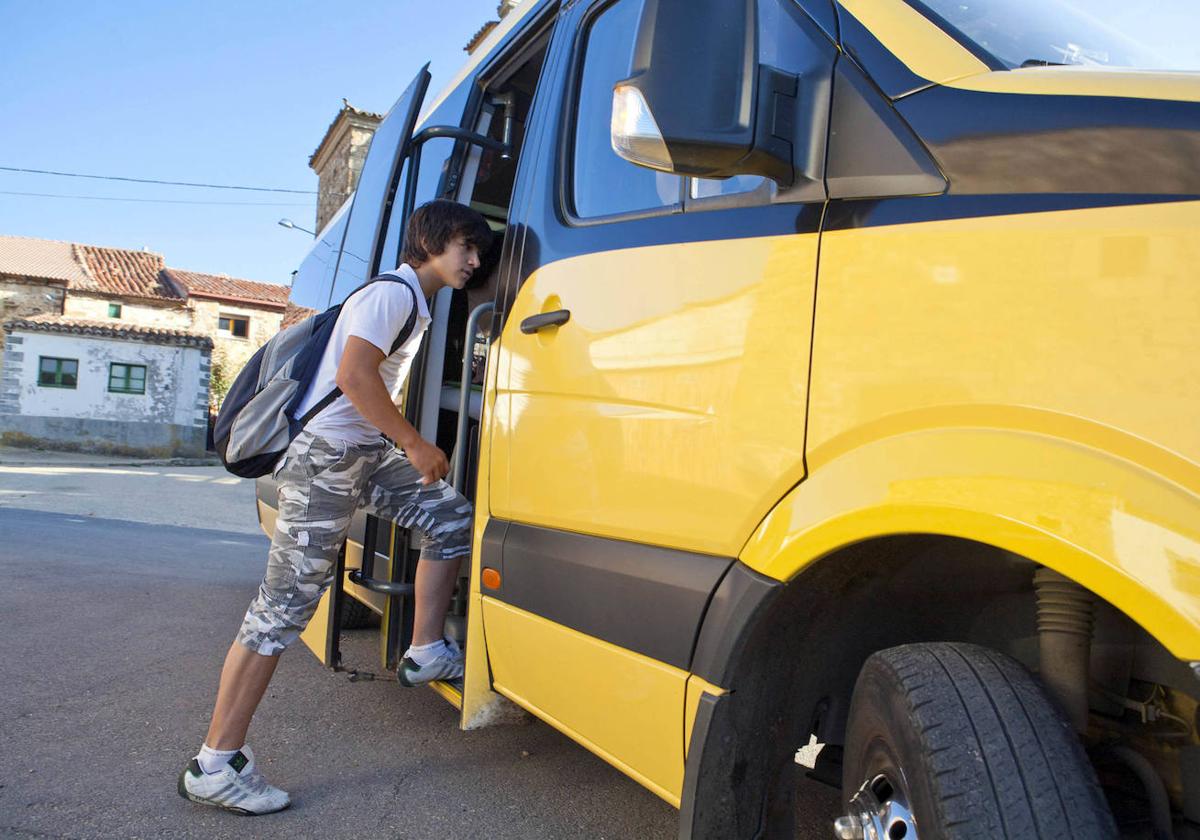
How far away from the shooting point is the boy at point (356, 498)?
2.72 meters

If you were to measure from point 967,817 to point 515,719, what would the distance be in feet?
5.27

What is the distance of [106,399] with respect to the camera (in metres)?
29.5

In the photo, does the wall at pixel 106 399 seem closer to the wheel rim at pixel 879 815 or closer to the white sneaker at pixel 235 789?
the white sneaker at pixel 235 789

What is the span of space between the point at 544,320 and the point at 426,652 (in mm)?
1196

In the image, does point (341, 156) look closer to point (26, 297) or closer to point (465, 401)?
point (26, 297)

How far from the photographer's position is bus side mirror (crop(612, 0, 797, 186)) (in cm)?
155

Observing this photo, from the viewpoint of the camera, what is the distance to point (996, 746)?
4.43 ft

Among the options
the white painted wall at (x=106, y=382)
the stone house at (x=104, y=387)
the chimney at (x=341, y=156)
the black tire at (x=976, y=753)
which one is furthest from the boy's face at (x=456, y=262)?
the white painted wall at (x=106, y=382)

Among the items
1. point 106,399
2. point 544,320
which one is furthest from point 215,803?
point 106,399

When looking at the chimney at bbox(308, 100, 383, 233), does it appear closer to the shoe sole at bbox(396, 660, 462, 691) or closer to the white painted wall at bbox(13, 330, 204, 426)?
the white painted wall at bbox(13, 330, 204, 426)

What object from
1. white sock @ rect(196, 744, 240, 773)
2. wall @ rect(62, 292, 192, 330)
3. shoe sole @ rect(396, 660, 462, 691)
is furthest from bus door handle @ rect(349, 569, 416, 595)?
wall @ rect(62, 292, 192, 330)

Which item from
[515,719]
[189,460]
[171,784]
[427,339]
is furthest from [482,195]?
[189,460]

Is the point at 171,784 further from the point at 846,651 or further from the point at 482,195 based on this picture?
the point at 482,195

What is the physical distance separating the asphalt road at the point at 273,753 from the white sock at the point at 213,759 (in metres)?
0.14
